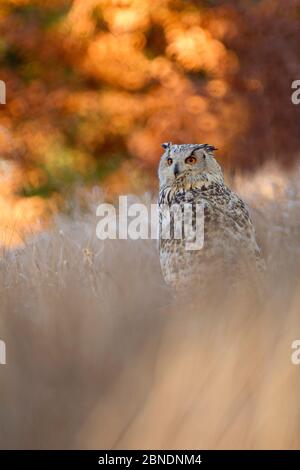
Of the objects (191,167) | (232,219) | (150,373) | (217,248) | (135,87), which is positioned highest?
(135,87)

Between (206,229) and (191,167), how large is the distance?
524 millimetres

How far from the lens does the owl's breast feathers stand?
312 centimetres

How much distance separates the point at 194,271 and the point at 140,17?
254 inches

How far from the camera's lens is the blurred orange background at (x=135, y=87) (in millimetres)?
8148

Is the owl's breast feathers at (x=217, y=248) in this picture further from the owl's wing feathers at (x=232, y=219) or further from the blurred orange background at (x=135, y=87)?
the blurred orange background at (x=135, y=87)

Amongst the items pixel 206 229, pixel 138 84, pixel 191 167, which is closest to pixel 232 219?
pixel 206 229

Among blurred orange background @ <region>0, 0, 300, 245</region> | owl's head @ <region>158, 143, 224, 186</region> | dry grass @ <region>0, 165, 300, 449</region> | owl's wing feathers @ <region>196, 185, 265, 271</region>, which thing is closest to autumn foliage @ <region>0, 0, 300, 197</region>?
blurred orange background @ <region>0, 0, 300, 245</region>

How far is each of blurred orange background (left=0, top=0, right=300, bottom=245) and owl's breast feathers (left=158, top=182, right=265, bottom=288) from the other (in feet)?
9.82

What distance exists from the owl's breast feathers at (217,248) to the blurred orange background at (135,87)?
299 cm

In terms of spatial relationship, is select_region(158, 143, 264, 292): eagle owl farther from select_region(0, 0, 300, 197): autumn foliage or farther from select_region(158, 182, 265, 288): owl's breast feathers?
select_region(0, 0, 300, 197): autumn foliage

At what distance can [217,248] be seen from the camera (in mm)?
3176

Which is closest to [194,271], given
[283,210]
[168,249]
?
[168,249]

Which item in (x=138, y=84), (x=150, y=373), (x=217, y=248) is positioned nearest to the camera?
(x=150, y=373)

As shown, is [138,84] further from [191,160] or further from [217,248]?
[217,248]
